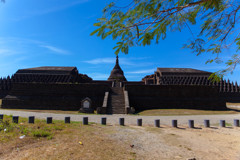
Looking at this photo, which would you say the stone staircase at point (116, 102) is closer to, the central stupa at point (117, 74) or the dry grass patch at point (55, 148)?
the dry grass patch at point (55, 148)

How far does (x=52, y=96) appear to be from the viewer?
19062 millimetres

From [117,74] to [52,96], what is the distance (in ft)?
62.6

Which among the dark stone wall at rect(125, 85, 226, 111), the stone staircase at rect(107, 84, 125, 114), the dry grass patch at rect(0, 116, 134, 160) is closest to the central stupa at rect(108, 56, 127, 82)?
the stone staircase at rect(107, 84, 125, 114)

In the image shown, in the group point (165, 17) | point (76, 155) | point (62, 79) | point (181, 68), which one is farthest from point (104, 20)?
point (181, 68)

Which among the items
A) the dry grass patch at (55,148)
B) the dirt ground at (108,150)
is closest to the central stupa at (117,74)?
the dirt ground at (108,150)

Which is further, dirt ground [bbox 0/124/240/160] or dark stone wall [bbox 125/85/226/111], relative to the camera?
dark stone wall [bbox 125/85/226/111]

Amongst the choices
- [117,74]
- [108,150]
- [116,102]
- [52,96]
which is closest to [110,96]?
[116,102]

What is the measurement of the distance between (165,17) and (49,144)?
482 cm

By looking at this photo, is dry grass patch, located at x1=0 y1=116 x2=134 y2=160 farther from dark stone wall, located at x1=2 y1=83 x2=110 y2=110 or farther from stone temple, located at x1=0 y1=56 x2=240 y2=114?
dark stone wall, located at x1=2 y1=83 x2=110 y2=110

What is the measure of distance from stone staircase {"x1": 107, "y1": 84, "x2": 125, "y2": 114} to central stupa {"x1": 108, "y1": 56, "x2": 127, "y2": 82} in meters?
13.4

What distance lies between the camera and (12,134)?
4.90 metres

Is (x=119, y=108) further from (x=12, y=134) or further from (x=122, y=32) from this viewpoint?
(x=122, y=32)

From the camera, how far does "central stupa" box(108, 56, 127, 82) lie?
1342 inches

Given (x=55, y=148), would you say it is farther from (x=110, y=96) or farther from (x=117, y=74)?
(x=117, y=74)
